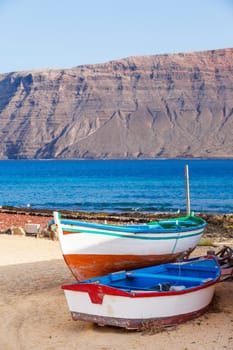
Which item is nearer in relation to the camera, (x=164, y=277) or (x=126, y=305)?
(x=126, y=305)

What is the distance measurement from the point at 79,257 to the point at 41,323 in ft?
5.01

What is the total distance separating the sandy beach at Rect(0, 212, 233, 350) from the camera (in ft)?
33.8

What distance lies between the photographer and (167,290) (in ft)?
37.3

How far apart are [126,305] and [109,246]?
7.32ft

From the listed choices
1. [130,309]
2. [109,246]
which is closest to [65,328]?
[130,309]

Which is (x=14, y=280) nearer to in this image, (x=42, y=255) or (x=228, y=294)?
(x=42, y=255)

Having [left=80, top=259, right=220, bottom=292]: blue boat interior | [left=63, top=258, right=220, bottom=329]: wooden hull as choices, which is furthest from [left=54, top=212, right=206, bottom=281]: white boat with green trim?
[left=63, top=258, right=220, bottom=329]: wooden hull

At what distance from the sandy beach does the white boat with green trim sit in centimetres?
107

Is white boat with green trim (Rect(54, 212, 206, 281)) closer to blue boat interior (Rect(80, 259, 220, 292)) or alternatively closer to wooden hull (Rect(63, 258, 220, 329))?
blue boat interior (Rect(80, 259, 220, 292))

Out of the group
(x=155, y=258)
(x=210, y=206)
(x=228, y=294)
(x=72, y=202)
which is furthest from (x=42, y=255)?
(x=72, y=202)

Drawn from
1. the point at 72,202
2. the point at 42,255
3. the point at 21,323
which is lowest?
the point at 72,202

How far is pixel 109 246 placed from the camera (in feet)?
41.5

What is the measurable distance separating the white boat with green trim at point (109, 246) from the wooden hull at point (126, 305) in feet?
5.44

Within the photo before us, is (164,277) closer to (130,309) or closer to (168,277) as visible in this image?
(168,277)
